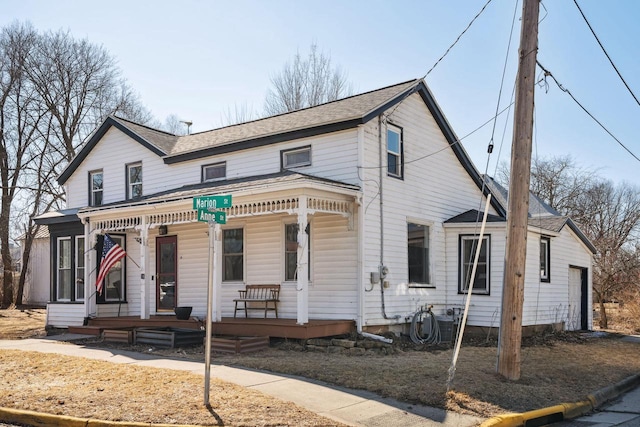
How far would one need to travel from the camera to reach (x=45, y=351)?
44.2ft

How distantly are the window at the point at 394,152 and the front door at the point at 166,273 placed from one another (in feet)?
21.6

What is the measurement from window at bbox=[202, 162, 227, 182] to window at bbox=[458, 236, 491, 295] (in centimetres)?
696

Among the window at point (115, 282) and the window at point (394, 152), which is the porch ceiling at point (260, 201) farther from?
the window at point (115, 282)

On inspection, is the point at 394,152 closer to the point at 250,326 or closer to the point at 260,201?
the point at 260,201

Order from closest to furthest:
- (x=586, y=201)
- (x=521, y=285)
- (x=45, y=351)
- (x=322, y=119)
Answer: (x=521, y=285) < (x=45, y=351) < (x=322, y=119) < (x=586, y=201)

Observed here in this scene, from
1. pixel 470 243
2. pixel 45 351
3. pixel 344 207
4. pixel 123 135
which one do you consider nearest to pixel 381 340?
pixel 344 207

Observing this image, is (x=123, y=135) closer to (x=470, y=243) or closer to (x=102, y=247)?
(x=102, y=247)

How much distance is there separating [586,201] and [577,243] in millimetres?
21490

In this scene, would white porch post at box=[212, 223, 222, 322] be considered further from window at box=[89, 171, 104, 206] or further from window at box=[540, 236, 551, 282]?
window at box=[540, 236, 551, 282]

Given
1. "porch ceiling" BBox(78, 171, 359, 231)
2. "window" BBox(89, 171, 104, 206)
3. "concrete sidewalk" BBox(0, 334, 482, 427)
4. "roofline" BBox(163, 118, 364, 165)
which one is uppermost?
"roofline" BBox(163, 118, 364, 165)

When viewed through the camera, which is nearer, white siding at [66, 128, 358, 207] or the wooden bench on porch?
white siding at [66, 128, 358, 207]

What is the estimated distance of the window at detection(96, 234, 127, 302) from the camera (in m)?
18.8

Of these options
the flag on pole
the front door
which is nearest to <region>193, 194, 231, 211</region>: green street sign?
the flag on pole

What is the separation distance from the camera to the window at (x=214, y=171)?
17.9 meters
